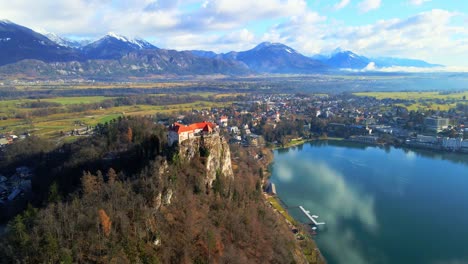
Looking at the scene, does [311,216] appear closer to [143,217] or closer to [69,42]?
[143,217]

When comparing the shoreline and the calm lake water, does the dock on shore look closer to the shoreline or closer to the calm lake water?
the calm lake water

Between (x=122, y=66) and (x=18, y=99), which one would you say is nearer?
(x=18, y=99)

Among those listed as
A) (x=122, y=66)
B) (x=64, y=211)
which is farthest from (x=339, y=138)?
(x=122, y=66)

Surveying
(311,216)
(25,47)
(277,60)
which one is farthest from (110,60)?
(311,216)

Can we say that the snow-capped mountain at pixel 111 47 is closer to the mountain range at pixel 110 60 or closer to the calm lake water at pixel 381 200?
the mountain range at pixel 110 60

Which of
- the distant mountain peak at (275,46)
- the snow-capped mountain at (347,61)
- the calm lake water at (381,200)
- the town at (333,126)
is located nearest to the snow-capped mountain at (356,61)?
the snow-capped mountain at (347,61)

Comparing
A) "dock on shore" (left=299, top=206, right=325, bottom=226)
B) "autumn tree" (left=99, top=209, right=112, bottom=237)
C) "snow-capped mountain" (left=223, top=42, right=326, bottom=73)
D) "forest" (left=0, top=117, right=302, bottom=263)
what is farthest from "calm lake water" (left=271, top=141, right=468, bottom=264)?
"snow-capped mountain" (left=223, top=42, right=326, bottom=73)

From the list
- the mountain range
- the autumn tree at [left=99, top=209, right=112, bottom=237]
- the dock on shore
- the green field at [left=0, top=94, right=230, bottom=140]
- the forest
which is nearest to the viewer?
the forest

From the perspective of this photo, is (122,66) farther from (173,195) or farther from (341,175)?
(173,195)
